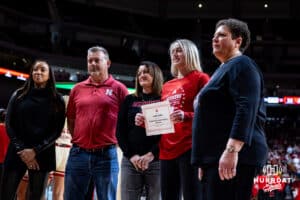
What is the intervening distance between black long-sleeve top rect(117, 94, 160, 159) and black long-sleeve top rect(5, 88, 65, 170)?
0.58 m

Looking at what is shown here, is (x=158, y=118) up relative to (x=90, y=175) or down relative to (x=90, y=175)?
up

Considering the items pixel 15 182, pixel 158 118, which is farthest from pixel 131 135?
pixel 15 182

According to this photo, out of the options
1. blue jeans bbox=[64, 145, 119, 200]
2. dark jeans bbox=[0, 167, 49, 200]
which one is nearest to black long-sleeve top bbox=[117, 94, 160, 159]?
blue jeans bbox=[64, 145, 119, 200]

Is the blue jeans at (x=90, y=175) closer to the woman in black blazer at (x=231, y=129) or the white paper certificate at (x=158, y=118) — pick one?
the white paper certificate at (x=158, y=118)

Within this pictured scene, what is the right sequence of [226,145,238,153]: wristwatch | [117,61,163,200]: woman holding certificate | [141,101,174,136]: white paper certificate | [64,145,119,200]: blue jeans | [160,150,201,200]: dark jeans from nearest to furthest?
[226,145,238,153]: wristwatch, [160,150,201,200]: dark jeans, [141,101,174,136]: white paper certificate, [64,145,119,200]: blue jeans, [117,61,163,200]: woman holding certificate

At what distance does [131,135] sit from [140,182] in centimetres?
39

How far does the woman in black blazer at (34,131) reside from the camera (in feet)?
12.4

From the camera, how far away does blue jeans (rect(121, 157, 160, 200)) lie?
375cm

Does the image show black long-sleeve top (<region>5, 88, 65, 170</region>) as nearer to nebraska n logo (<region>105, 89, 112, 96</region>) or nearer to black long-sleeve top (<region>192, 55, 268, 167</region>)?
nebraska n logo (<region>105, 89, 112, 96</region>)

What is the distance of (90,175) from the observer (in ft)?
11.8

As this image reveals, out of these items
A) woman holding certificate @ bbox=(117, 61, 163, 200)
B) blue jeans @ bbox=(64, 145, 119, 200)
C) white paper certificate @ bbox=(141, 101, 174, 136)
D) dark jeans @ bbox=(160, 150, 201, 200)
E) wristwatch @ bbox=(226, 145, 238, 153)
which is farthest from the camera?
woman holding certificate @ bbox=(117, 61, 163, 200)

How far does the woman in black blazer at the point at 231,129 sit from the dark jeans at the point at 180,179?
1.76 feet

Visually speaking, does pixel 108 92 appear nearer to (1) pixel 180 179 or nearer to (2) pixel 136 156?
(2) pixel 136 156

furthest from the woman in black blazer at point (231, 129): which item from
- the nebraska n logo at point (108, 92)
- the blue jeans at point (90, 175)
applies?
the nebraska n logo at point (108, 92)
